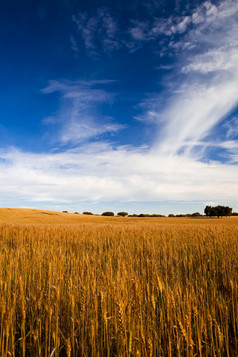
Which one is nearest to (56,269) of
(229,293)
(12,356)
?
(12,356)

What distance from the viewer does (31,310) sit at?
239 centimetres

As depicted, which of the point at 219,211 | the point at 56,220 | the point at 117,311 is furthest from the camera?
the point at 219,211

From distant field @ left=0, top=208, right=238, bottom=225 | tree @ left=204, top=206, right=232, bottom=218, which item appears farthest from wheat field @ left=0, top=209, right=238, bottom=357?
tree @ left=204, top=206, right=232, bottom=218

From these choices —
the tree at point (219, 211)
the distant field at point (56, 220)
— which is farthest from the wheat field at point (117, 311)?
the tree at point (219, 211)

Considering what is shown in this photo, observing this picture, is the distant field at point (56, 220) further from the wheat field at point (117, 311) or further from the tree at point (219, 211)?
the tree at point (219, 211)

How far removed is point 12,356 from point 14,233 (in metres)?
7.25

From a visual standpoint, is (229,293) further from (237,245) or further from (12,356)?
(237,245)

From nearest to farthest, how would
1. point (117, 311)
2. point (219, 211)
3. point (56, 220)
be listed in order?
point (117, 311), point (56, 220), point (219, 211)

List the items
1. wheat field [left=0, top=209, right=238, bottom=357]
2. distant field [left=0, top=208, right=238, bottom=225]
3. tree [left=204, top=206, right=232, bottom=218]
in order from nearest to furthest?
wheat field [left=0, top=209, right=238, bottom=357], distant field [left=0, top=208, right=238, bottom=225], tree [left=204, top=206, right=232, bottom=218]

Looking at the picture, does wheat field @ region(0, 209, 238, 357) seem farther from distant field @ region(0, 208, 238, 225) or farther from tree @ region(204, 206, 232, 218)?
tree @ region(204, 206, 232, 218)

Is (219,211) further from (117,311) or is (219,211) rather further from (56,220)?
(117,311)

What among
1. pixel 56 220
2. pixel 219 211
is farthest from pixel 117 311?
pixel 219 211

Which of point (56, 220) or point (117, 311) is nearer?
point (117, 311)

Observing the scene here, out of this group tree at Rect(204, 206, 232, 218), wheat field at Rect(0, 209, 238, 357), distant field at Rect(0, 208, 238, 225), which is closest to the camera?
wheat field at Rect(0, 209, 238, 357)
